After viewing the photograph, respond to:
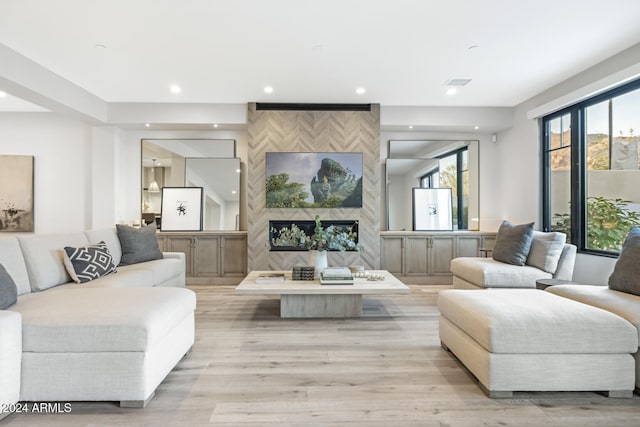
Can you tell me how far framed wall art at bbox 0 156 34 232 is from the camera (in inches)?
216

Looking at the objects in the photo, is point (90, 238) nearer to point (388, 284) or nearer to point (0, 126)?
point (388, 284)

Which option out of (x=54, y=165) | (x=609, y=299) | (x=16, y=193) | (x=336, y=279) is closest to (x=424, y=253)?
(x=336, y=279)

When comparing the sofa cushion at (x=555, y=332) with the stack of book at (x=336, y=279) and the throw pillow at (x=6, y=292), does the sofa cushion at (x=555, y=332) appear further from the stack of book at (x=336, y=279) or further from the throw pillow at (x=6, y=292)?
the throw pillow at (x=6, y=292)

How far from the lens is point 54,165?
5.60 meters

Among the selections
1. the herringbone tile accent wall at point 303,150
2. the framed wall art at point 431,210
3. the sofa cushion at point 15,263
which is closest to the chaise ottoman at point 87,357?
the sofa cushion at point 15,263

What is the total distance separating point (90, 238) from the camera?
376 cm

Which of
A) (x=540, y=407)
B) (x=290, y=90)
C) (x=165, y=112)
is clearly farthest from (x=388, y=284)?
(x=165, y=112)

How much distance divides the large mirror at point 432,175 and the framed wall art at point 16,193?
5791mm

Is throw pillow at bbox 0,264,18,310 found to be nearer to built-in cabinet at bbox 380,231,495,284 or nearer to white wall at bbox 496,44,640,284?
built-in cabinet at bbox 380,231,495,284

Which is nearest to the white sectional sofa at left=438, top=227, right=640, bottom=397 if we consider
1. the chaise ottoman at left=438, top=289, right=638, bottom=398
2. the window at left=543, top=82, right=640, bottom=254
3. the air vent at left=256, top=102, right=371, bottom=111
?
the chaise ottoman at left=438, top=289, right=638, bottom=398

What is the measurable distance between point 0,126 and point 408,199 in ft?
21.9

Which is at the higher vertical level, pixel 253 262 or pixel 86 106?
pixel 86 106

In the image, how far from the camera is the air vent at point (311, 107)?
207 inches

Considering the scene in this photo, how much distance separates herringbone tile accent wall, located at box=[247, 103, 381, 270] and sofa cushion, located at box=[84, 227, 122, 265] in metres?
1.77
